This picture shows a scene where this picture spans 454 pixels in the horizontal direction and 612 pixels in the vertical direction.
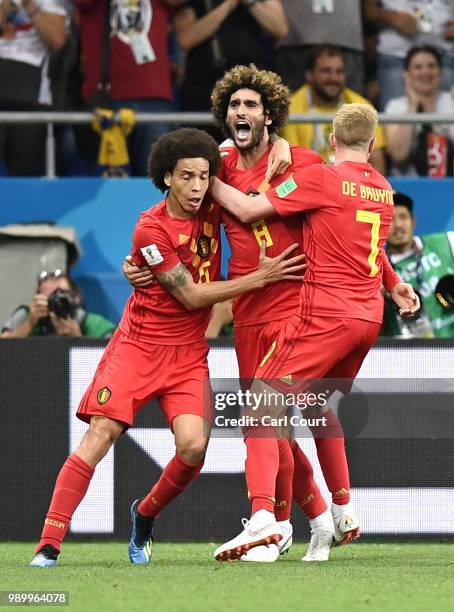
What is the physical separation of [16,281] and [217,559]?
14.2ft

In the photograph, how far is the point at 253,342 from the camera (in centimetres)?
718

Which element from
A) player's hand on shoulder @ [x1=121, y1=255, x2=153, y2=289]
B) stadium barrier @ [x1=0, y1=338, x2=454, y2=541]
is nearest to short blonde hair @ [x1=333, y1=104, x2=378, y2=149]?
player's hand on shoulder @ [x1=121, y1=255, x2=153, y2=289]

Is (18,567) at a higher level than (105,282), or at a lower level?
lower

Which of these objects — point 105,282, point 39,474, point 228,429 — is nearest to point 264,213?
point 228,429

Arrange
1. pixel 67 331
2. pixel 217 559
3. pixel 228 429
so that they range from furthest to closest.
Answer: pixel 67 331, pixel 228 429, pixel 217 559

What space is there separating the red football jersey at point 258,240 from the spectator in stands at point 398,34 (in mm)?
4320

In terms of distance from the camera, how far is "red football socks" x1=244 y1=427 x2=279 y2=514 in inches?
265

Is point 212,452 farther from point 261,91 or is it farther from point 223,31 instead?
point 223,31

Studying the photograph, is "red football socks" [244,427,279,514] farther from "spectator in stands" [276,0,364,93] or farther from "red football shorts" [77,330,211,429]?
"spectator in stands" [276,0,364,93]

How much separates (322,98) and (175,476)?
4.72m

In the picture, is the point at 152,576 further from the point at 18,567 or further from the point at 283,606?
the point at 283,606

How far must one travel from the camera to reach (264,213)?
695 centimetres

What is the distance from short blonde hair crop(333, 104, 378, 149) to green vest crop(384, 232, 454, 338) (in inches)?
106
